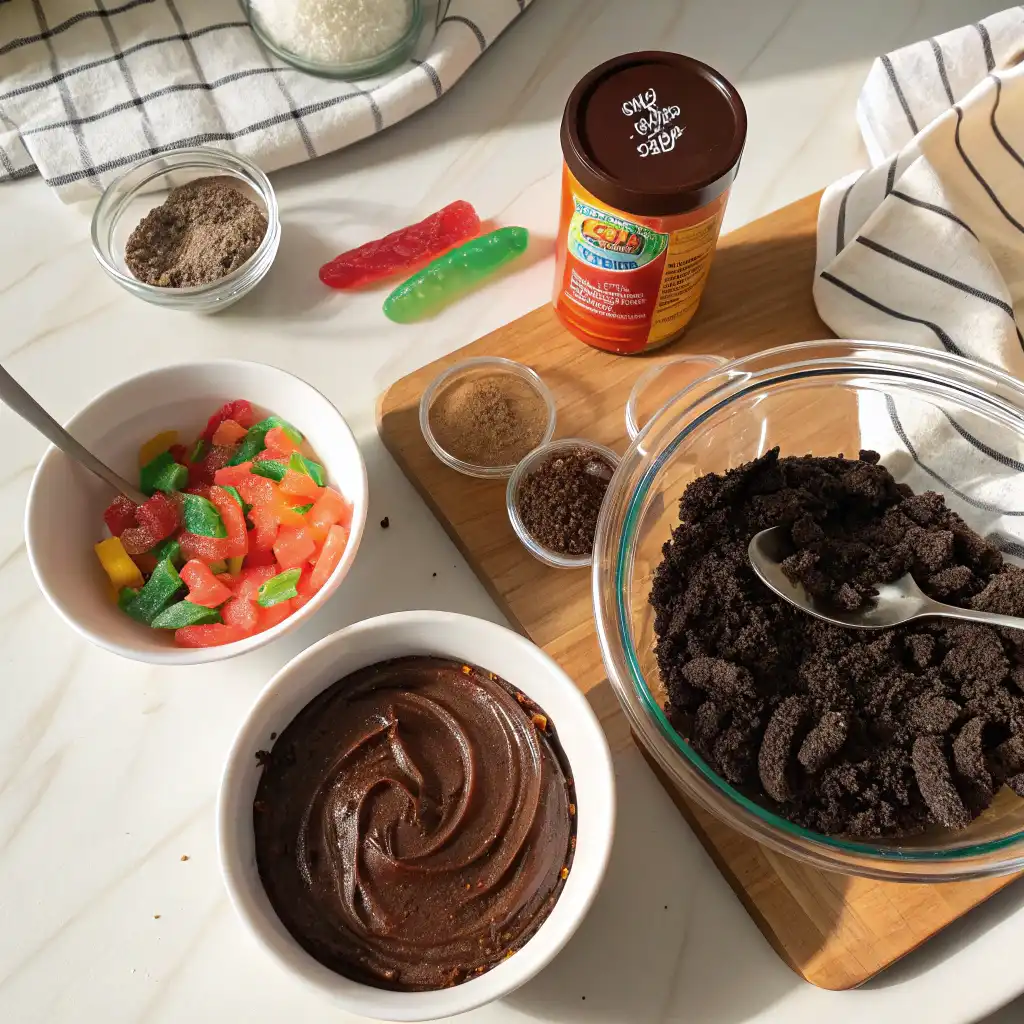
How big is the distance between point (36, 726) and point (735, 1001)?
2.69 feet

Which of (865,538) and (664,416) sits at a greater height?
(664,416)

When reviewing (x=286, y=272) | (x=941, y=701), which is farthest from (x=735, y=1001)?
(x=286, y=272)

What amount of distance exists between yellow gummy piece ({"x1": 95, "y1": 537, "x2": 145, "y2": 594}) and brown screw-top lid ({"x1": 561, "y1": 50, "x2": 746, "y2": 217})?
643 mm

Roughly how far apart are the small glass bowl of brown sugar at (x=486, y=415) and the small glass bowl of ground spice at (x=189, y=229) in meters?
0.30

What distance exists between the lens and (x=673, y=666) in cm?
94

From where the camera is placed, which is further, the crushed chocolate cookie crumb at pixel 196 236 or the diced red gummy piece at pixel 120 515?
the crushed chocolate cookie crumb at pixel 196 236

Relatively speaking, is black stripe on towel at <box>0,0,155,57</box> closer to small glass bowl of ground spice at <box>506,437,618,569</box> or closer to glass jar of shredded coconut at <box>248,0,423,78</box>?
glass jar of shredded coconut at <box>248,0,423,78</box>

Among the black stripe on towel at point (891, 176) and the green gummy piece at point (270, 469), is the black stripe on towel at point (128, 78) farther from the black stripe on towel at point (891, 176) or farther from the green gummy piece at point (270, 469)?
the black stripe on towel at point (891, 176)

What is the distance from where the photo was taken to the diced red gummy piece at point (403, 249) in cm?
126

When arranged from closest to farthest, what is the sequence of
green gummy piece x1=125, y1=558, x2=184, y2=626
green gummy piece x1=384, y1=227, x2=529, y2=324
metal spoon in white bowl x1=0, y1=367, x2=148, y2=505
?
metal spoon in white bowl x1=0, y1=367, x2=148, y2=505 < green gummy piece x1=125, y1=558, x2=184, y2=626 < green gummy piece x1=384, y1=227, x2=529, y2=324

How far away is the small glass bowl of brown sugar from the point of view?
1.14 m

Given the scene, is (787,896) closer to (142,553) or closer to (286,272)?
(142,553)

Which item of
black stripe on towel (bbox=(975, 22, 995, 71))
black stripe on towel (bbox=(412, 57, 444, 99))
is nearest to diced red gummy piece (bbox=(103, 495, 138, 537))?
black stripe on towel (bbox=(412, 57, 444, 99))

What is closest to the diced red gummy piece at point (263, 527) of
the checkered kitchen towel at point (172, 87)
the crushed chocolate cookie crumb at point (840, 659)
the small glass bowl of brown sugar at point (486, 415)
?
the small glass bowl of brown sugar at point (486, 415)
